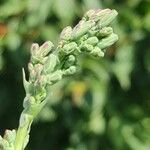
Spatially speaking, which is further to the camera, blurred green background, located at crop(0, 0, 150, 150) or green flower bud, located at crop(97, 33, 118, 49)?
blurred green background, located at crop(0, 0, 150, 150)

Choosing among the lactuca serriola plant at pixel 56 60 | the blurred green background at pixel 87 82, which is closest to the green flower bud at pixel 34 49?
the lactuca serriola plant at pixel 56 60

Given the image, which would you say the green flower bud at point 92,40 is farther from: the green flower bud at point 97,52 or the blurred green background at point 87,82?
the blurred green background at point 87,82

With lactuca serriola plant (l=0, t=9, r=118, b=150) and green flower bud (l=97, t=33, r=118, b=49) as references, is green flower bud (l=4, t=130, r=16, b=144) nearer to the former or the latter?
lactuca serriola plant (l=0, t=9, r=118, b=150)

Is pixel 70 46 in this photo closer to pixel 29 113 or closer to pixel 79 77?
pixel 29 113

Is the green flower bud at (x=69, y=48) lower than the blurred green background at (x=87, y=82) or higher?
higher

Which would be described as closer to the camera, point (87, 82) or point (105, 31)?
point (105, 31)

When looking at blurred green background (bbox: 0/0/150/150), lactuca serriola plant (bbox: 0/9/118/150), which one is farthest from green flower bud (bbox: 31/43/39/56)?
blurred green background (bbox: 0/0/150/150)

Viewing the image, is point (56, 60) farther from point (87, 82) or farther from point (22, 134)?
point (87, 82)


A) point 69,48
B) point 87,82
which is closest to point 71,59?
point 69,48
